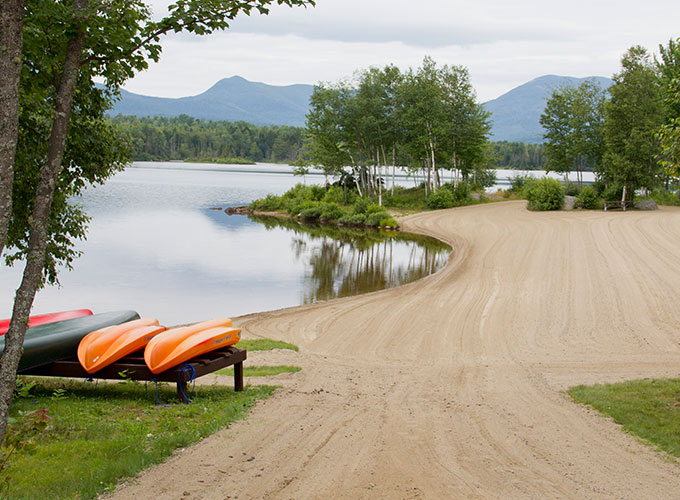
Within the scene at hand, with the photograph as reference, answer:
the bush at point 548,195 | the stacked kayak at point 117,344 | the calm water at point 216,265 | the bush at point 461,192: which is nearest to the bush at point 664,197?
the bush at point 548,195

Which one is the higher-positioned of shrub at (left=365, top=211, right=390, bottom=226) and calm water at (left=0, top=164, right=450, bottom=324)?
shrub at (left=365, top=211, right=390, bottom=226)

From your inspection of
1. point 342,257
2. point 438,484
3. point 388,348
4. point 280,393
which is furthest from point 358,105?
point 438,484

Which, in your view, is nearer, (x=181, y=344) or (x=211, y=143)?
(x=181, y=344)

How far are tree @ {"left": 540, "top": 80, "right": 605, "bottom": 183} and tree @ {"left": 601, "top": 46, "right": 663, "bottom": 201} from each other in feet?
25.1

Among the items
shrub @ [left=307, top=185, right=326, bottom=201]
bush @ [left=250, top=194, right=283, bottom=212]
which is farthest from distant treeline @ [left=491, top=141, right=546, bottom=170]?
bush @ [left=250, top=194, right=283, bottom=212]

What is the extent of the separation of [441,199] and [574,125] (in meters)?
12.7

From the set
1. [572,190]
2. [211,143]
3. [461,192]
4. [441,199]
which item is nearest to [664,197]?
[572,190]

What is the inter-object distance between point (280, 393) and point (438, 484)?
3.78m

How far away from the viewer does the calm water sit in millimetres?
20906

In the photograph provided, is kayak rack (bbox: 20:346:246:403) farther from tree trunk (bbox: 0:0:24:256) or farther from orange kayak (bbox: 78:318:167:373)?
tree trunk (bbox: 0:0:24:256)

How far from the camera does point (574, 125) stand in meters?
50.3

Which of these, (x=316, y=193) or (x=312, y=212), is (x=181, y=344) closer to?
(x=312, y=212)

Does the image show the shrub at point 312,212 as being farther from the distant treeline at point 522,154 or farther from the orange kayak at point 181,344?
the distant treeline at point 522,154

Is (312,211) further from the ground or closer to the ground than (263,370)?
further from the ground
